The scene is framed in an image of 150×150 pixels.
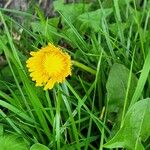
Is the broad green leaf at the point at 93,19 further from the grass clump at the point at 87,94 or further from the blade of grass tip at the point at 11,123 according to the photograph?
the blade of grass tip at the point at 11,123

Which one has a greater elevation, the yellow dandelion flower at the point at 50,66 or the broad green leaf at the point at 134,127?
the yellow dandelion flower at the point at 50,66

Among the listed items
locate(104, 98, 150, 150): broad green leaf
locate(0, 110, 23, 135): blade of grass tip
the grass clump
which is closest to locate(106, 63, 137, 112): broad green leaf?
the grass clump

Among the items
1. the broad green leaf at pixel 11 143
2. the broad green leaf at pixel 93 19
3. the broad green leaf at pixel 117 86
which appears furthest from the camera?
the broad green leaf at pixel 93 19

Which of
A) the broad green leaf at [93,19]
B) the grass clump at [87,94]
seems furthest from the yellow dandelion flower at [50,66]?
the broad green leaf at [93,19]

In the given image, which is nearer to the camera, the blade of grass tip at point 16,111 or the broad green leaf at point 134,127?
the broad green leaf at point 134,127

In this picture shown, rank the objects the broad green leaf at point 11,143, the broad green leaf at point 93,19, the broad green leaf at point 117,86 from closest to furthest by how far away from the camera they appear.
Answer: the broad green leaf at point 11,143, the broad green leaf at point 117,86, the broad green leaf at point 93,19

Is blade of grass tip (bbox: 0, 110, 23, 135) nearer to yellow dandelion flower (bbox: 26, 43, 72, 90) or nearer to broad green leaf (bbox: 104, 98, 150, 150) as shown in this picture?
yellow dandelion flower (bbox: 26, 43, 72, 90)

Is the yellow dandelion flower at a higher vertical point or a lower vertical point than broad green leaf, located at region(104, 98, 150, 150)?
higher
